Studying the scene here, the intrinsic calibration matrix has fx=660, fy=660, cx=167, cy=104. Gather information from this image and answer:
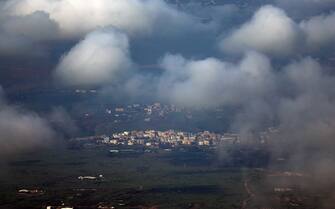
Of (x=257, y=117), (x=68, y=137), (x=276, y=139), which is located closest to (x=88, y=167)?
(x=68, y=137)

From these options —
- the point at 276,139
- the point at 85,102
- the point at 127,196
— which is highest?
the point at 85,102

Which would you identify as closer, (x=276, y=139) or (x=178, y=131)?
(x=276, y=139)

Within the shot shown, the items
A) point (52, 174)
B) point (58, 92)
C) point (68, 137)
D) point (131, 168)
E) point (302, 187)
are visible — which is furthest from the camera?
point (58, 92)

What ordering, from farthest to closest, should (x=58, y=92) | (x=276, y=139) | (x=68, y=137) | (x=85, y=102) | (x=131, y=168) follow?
(x=85, y=102) < (x=58, y=92) < (x=68, y=137) < (x=276, y=139) < (x=131, y=168)

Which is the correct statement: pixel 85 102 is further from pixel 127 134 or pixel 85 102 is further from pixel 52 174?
pixel 52 174

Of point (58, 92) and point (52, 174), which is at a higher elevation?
point (58, 92)

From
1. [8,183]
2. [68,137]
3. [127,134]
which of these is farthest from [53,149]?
[8,183]

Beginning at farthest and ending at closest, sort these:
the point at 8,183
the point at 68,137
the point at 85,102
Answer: the point at 85,102 → the point at 68,137 → the point at 8,183

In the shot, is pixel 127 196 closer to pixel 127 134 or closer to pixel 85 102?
pixel 127 134

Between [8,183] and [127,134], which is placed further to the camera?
[127,134]
